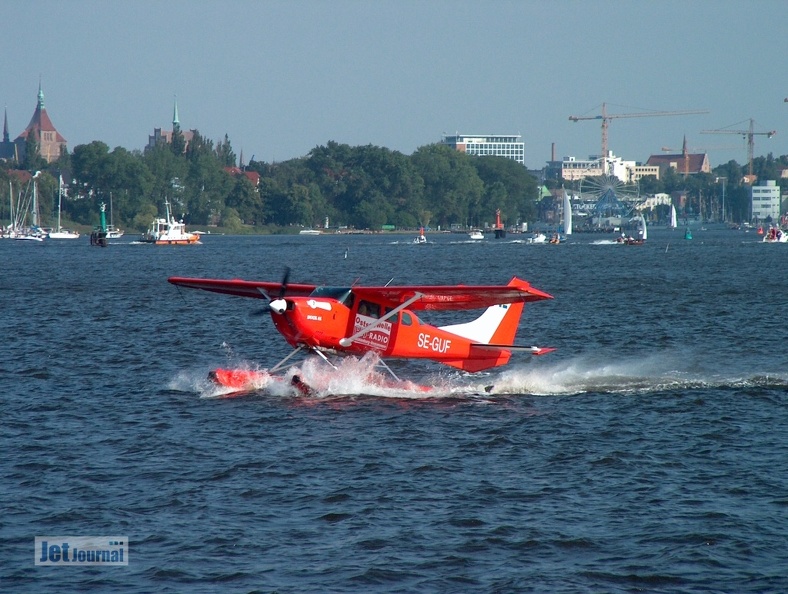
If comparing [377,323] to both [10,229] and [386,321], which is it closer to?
[386,321]

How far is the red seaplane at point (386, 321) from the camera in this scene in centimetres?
1892

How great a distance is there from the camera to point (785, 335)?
101 feet

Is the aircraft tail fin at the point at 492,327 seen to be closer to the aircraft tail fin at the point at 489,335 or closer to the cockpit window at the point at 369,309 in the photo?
the aircraft tail fin at the point at 489,335

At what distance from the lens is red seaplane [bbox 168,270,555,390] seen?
18.9 meters

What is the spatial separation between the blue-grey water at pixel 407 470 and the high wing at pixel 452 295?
5.93 feet

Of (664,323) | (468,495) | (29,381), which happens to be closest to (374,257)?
(664,323)

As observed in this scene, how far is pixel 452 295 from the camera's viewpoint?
2031cm

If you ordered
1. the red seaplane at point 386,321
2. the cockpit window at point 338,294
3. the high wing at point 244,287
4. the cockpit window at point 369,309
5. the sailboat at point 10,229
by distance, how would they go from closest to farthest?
the red seaplane at point 386,321 → the cockpit window at point 338,294 → the cockpit window at point 369,309 → the high wing at point 244,287 → the sailboat at point 10,229

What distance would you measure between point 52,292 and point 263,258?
37505 mm

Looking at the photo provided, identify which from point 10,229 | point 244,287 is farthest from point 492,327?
point 10,229

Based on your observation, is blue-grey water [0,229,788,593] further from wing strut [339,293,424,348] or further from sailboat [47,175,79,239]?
sailboat [47,175,79,239]

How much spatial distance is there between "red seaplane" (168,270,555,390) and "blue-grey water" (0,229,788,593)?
32.1 inches

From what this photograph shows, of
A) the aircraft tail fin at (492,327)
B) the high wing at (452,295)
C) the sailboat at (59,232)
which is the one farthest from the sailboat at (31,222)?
the high wing at (452,295)

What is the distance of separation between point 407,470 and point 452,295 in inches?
241
